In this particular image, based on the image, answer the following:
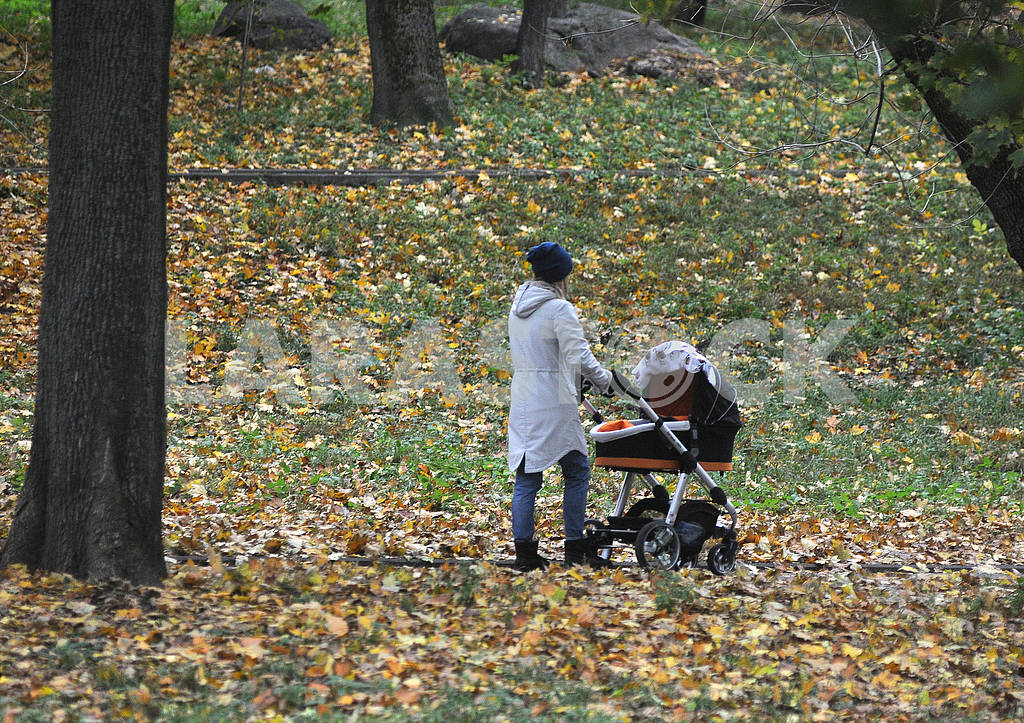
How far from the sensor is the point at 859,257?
14.7 m

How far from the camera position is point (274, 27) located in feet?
70.2

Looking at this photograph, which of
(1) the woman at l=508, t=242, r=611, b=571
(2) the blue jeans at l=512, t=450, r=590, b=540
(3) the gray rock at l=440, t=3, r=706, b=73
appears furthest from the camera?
(3) the gray rock at l=440, t=3, r=706, b=73

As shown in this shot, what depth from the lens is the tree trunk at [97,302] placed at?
5.25m

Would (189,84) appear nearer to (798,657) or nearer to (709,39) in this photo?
(709,39)

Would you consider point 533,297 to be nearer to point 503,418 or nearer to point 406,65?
point 503,418

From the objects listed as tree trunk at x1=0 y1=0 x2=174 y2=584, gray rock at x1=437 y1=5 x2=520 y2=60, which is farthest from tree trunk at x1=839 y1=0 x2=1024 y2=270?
gray rock at x1=437 y1=5 x2=520 y2=60

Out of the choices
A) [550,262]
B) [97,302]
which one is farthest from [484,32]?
[97,302]

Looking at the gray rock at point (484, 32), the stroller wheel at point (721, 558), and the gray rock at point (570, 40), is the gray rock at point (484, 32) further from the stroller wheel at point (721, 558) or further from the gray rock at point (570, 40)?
the stroller wheel at point (721, 558)

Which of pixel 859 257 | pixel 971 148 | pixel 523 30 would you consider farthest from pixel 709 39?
pixel 971 148

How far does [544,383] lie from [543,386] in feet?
0.06

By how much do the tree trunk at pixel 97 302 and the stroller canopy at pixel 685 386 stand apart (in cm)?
288

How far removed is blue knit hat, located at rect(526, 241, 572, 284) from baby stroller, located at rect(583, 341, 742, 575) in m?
0.76

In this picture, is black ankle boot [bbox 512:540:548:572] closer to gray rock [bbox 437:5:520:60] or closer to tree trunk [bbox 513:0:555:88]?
tree trunk [bbox 513:0:555:88]

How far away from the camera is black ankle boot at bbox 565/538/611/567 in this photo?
20.9 ft
